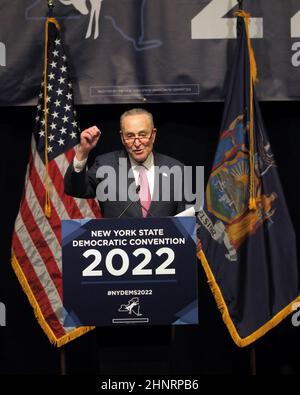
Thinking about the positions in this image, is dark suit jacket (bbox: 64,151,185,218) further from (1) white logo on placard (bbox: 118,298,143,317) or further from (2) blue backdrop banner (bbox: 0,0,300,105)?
(2) blue backdrop banner (bbox: 0,0,300,105)

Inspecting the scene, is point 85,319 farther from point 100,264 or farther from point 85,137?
point 85,137

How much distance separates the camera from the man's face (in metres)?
3.32

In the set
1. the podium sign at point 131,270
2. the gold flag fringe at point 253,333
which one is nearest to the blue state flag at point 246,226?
the gold flag fringe at point 253,333

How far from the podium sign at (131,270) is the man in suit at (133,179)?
0.35 m

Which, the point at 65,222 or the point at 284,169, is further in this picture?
the point at 284,169

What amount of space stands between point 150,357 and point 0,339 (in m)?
1.91

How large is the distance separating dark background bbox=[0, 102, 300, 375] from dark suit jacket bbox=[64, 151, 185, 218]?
1.31m

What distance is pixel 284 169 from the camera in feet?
15.3

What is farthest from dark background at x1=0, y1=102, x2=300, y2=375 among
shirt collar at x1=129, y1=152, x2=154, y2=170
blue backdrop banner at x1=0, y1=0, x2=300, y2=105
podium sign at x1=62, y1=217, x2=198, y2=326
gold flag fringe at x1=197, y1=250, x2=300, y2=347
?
podium sign at x1=62, y1=217, x2=198, y2=326

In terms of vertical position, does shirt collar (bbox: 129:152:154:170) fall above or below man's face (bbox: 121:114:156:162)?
below

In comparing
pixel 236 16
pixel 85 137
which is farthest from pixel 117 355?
pixel 236 16

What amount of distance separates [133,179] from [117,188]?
0.38ft

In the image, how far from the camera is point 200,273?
469 cm

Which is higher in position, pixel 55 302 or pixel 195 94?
pixel 195 94
